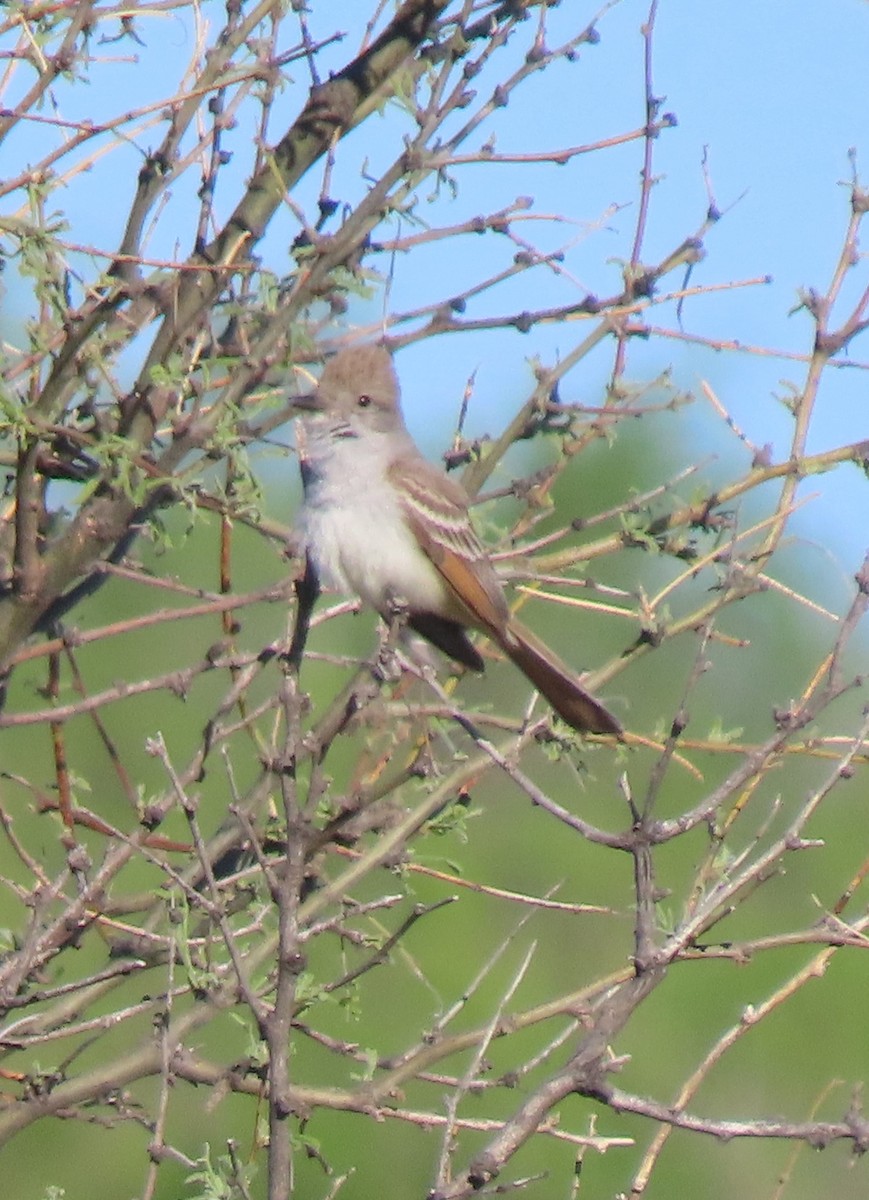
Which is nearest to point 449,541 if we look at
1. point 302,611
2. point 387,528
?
point 387,528

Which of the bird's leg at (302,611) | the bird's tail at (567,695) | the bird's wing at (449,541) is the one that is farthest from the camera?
the bird's wing at (449,541)

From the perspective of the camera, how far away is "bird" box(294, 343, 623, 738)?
4.30 meters

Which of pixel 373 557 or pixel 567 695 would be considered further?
pixel 373 557

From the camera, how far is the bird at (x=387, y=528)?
4.30 m

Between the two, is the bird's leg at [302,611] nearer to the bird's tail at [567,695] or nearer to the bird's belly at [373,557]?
the bird's tail at [567,695]

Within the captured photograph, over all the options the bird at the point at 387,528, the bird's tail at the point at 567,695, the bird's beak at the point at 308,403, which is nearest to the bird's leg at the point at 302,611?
the bird's tail at the point at 567,695

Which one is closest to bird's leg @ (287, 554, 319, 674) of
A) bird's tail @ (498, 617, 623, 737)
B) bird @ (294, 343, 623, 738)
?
bird's tail @ (498, 617, 623, 737)

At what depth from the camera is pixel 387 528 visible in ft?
14.7

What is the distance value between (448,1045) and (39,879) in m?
0.90

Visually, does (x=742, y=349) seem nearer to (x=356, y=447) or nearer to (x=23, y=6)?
(x=356, y=447)

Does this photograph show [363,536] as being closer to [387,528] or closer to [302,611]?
[387,528]

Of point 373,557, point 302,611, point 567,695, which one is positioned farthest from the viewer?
point 373,557

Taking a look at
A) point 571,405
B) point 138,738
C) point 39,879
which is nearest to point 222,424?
point 571,405

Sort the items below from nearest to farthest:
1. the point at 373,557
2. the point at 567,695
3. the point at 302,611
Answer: the point at 302,611 → the point at 567,695 → the point at 373,557
